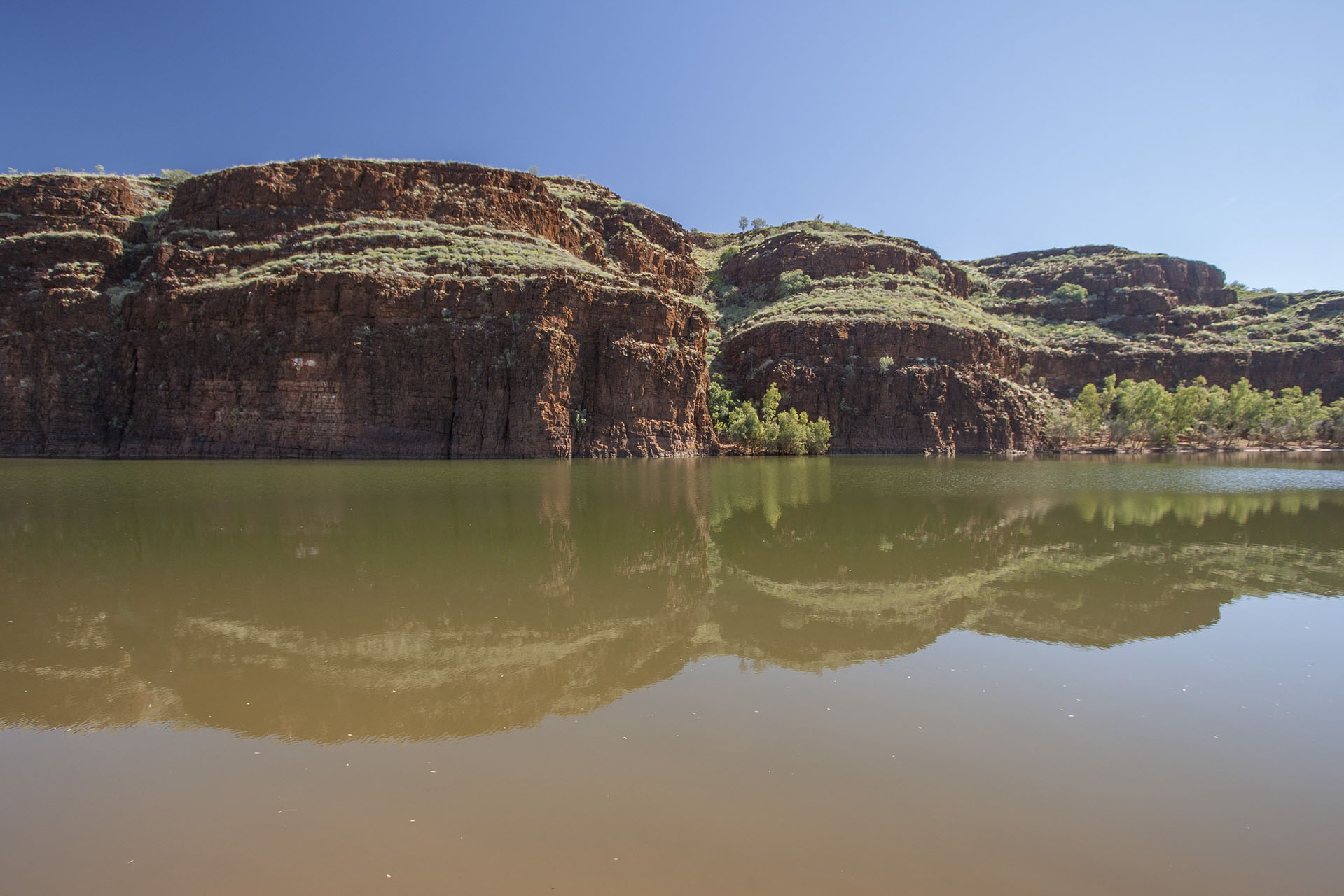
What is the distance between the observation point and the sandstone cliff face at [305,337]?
4753 cm

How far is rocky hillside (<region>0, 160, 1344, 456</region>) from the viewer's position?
157ft

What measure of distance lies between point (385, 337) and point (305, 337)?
17.6 ft

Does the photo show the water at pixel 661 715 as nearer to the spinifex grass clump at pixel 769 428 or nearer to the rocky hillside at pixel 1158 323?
the spinifex grass clump at pixel 769 428

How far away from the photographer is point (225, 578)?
432 inches

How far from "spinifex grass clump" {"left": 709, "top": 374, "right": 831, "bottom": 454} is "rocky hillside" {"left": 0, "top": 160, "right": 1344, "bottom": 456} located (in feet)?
8.86

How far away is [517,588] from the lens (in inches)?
420

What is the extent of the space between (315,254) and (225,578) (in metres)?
48.2

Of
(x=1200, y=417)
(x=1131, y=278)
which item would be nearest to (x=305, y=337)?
(x=1200, y=417)

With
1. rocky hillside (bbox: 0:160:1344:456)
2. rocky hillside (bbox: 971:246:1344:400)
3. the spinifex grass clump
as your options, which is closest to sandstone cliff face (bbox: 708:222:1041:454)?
rocky hillside (bbox: 0:160:1344:456)

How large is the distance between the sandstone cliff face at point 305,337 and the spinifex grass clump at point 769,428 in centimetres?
664

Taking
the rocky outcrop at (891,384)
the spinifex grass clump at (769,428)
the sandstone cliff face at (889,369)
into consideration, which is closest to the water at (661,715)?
the spinifex grass clump at (769,428)

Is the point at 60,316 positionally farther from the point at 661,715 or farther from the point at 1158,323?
the point at 1158,323

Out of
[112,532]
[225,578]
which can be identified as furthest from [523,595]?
[112,532]

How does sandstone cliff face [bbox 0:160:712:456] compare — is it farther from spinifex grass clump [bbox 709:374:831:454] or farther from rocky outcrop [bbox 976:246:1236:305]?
rocky outcrop [bbox 976:246:1236:305]
